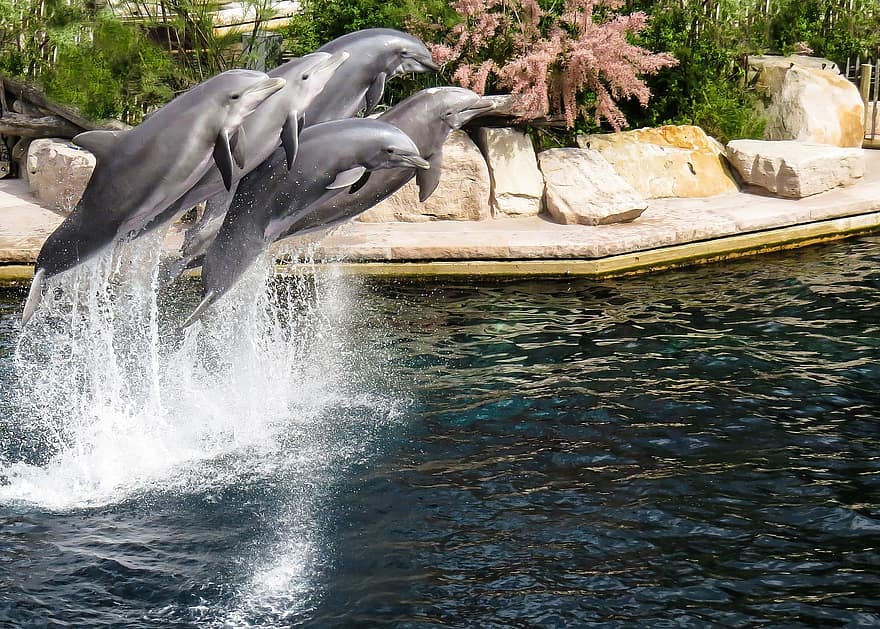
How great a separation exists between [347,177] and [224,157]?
3.06 ft

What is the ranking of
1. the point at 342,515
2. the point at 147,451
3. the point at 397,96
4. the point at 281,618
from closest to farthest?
the point at 281,618 < the point at 342,515 < the point at 147,451 < the point at 397,96

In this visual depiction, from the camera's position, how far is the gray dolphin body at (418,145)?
6.39 metres

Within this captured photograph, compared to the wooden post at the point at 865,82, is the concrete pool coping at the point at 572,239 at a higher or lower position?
lower

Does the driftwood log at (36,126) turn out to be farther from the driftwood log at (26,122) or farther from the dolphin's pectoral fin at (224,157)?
the dolphin's pectoral fin at (224,157)

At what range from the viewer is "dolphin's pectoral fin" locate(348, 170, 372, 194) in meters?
5.98

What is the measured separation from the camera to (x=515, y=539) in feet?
18.8

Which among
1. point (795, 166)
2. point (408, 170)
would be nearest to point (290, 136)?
point (408, 170)

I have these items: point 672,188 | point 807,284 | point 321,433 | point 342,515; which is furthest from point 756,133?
point 342,515

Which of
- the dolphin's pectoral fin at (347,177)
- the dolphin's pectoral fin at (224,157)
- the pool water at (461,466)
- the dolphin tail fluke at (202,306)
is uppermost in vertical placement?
the dolphin's pectoral fin at (224,157)

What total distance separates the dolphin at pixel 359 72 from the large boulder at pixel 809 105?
917cm

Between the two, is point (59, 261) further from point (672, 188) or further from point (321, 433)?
point (672, 188)

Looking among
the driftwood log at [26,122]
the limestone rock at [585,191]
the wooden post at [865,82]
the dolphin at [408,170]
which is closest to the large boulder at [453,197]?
the limestone rock at [585,191]

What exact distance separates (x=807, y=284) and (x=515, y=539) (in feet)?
18.2

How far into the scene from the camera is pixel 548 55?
467 inches
